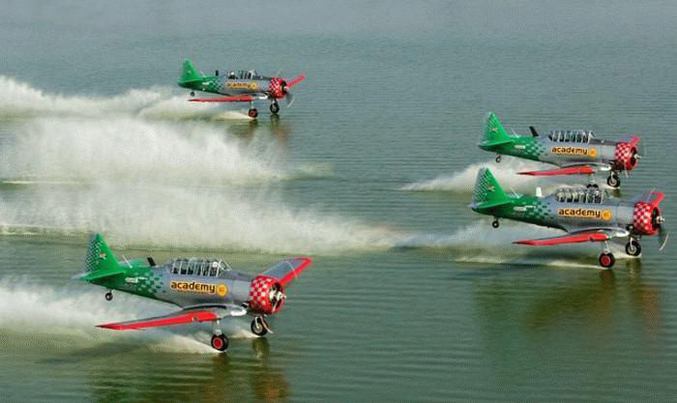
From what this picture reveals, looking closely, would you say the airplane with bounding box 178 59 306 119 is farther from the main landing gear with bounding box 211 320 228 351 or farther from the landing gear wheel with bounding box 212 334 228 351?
the landing gear wheel with bounding box 212 334 228 351

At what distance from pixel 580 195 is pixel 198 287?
60.1ft

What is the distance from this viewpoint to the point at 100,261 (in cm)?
4781

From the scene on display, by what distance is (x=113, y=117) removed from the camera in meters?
96.6

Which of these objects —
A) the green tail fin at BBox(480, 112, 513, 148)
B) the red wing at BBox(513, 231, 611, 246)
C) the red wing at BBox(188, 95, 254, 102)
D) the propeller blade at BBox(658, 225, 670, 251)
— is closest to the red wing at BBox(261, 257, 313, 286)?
the red wing at BBox(513, 231, 611, 246)

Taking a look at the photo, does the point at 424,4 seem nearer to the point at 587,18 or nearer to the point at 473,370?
the point at 587,18

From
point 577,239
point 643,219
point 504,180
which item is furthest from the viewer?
point 504,180

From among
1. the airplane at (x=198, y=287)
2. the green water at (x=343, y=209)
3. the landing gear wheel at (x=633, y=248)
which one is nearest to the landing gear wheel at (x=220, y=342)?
the airplane at (x=198, y=287)

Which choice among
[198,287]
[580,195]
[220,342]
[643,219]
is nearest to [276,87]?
[580,195]

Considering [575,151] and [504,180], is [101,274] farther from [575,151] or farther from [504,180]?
[575,151]

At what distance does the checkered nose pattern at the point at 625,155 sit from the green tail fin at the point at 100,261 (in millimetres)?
31196

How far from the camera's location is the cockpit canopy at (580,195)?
184 ft

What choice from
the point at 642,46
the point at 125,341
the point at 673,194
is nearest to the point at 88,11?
the point at 642,46

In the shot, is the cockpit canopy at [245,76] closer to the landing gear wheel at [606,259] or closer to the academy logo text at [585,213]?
the academy logo text at [585,213]

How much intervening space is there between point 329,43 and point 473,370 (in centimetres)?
8452
